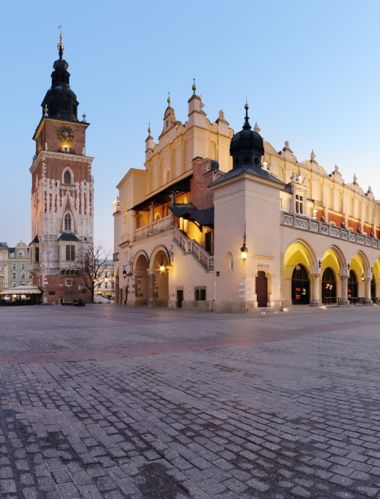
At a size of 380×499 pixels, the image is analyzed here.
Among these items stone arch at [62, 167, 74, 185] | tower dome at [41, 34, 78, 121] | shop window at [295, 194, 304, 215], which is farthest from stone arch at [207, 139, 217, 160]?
tower dome at [41, 34, 78, 121]

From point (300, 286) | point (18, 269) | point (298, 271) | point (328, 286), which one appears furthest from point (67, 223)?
point (18, 269)

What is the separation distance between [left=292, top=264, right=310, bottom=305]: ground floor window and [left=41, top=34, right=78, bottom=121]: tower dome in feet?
162

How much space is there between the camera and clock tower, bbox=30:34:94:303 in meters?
60.0

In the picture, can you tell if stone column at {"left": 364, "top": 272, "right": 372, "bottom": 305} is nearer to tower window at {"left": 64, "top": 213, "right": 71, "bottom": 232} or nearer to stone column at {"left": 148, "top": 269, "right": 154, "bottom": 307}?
stone column at {"left": 148, "top": 269, "right": 154, "bottom": 307}

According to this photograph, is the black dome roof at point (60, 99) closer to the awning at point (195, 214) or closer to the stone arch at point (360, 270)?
the awning at point (195, 214)

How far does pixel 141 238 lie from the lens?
3778 cm

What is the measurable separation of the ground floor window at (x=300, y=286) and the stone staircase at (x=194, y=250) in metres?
9.31

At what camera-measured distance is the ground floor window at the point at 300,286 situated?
32.0 m

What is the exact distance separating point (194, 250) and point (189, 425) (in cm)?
2405

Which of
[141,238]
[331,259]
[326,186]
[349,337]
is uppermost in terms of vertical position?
[326,186]

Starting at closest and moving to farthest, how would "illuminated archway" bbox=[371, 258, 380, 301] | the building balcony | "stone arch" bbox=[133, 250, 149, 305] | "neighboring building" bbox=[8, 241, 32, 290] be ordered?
the building balcony < "stone arch" bbox=[133, 250, 149, 305] < "illuminated archway" bbox=[371, 258, 380, 301] < "neighboring building" bbox=[8, 241, 32, 290]

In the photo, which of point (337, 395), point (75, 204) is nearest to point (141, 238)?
point (75, 204)

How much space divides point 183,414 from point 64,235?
198ft

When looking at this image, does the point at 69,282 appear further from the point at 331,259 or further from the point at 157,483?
the point at 157,483
